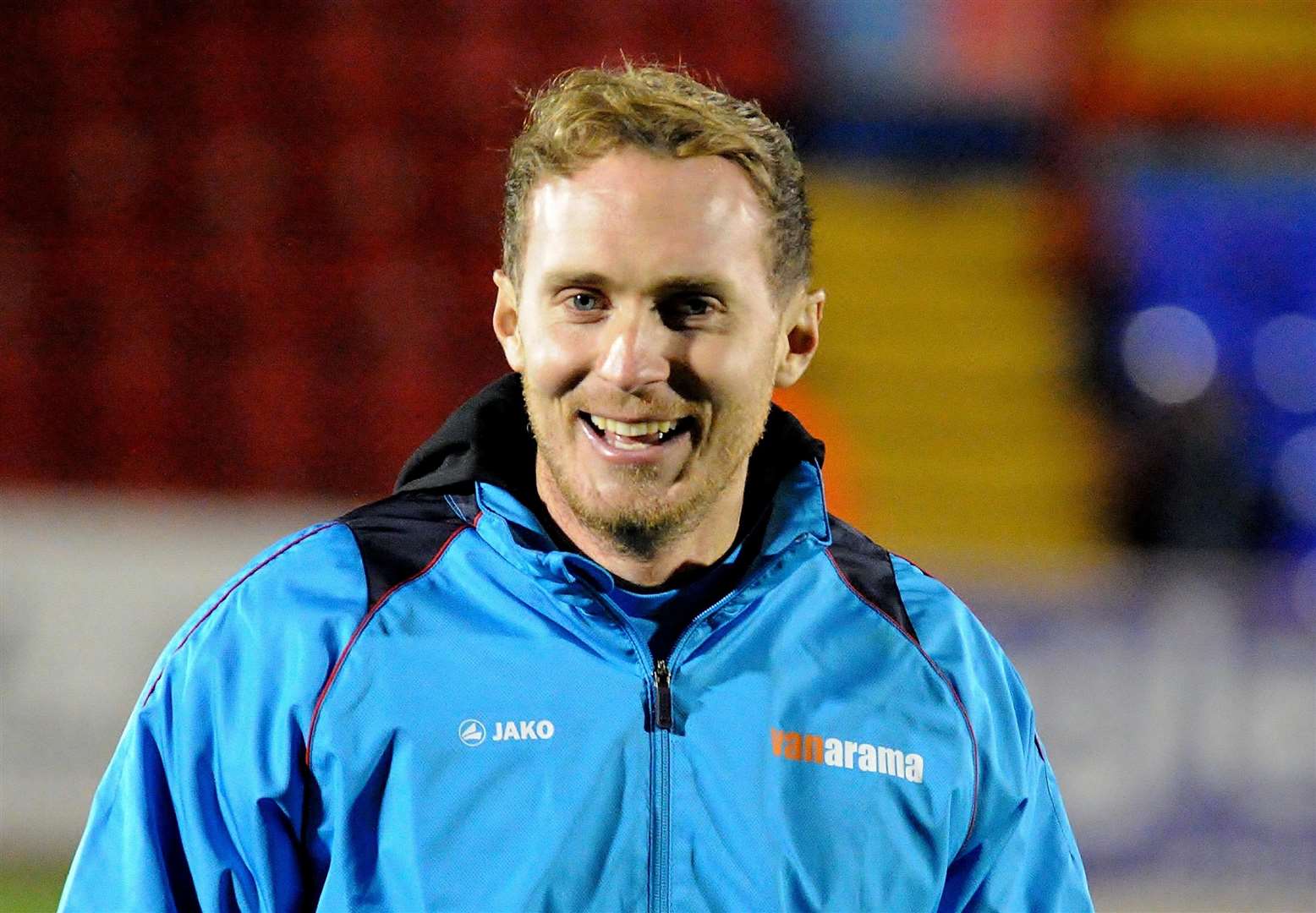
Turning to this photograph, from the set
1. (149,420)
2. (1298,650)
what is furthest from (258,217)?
(1298,650)

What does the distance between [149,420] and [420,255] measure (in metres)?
1.37

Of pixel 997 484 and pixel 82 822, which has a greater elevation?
pixel 997 484

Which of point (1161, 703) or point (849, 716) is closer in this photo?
point (849, 716)

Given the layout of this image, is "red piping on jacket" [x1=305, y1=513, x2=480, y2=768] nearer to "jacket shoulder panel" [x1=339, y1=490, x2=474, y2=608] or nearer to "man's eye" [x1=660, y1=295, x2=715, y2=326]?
"jacket shoulder panel" [x1=339, y1=490, x2=474, y2=608]

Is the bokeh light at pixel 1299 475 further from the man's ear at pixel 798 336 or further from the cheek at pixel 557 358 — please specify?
the cheek at pixel 557 358

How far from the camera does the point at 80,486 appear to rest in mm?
6191

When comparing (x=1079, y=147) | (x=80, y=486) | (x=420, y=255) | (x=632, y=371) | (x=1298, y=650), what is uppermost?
(x=1079, y=147)

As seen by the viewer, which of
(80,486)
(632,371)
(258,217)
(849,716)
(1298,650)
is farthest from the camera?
(258,217)

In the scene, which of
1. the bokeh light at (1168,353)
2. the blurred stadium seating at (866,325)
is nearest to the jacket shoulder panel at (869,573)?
the blurred stadium seating at (866,325)

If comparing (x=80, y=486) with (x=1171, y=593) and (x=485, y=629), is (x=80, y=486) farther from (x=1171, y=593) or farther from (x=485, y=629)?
(x=485, y=629)

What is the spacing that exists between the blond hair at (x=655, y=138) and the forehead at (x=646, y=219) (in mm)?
19

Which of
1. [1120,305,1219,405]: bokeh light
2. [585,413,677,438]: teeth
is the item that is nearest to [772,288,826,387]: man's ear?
[585,413,677,438]: teeth

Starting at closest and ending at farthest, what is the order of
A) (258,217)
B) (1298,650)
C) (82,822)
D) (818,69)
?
1. (82,822)
2. (1298,650)
3. (258,217)
4. (818,69)

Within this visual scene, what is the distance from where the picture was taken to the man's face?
1.75 meters
